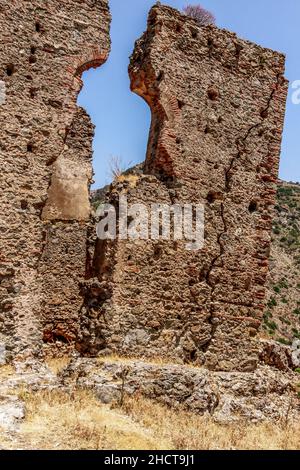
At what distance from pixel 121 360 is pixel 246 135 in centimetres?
486

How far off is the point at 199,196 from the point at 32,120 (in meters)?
3.11

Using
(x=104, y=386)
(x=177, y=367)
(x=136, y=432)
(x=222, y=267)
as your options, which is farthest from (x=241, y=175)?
(x=136, y=432)

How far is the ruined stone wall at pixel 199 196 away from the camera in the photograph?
10719 mm

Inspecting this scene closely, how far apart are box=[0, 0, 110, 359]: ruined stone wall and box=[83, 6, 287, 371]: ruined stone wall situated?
999 mm

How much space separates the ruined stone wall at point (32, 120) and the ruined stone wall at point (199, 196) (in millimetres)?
999

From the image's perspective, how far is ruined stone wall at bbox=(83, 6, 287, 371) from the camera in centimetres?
1072

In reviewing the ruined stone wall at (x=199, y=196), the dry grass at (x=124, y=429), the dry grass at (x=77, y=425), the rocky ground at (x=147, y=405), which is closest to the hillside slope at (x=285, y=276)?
the ruined stone wall at (x=199, y=196)

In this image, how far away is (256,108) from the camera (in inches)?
496

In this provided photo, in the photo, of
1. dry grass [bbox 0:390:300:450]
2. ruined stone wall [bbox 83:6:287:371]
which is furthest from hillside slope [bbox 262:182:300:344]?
dry grass [bbox 0:390:300:450]

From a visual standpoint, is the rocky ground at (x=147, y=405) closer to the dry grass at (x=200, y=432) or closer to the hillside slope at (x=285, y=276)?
the dry grass at (x=200, y=432)

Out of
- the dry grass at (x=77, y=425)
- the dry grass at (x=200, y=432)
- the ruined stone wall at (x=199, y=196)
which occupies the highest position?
the ruined stone wall at (x=199, y=196)

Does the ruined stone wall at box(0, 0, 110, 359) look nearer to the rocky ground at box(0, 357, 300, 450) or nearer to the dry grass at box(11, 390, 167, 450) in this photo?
the rocky ground at box(0, 357, 300, 450)
